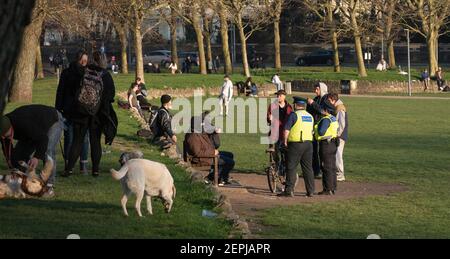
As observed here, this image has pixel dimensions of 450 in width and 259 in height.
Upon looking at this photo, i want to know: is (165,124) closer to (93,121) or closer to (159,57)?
(93,121)

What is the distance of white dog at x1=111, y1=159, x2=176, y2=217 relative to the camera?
12.9 metres

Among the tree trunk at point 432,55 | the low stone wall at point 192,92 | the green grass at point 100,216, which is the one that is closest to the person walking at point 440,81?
the tree trunk at point 432,55

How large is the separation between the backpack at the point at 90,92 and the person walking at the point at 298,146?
4.12 m

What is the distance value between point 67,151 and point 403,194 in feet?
21.1

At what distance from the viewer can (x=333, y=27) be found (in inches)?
2854

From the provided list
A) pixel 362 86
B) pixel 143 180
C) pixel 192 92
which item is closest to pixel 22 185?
pixel 143 180

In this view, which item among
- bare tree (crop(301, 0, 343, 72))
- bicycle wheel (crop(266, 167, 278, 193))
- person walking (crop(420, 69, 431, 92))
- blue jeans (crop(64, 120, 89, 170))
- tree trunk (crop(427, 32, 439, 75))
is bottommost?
bicycle wheel (crop(266, 167, 278, 193))

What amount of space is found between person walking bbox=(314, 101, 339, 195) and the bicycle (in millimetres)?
766

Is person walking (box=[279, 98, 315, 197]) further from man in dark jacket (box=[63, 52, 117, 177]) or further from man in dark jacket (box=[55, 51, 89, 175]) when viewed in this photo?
man in dark jacket (box=[55, 51, 89, 175])

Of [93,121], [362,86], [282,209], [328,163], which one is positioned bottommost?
[282,209]

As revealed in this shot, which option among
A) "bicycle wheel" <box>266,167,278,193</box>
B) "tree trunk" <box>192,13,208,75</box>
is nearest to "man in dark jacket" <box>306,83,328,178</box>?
"bicycle wheel" <box>266,167,278,193</box>

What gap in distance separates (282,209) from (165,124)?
17.1ft

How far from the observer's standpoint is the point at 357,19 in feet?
247

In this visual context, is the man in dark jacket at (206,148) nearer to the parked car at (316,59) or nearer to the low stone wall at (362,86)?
the low stone wall at (362,86)
